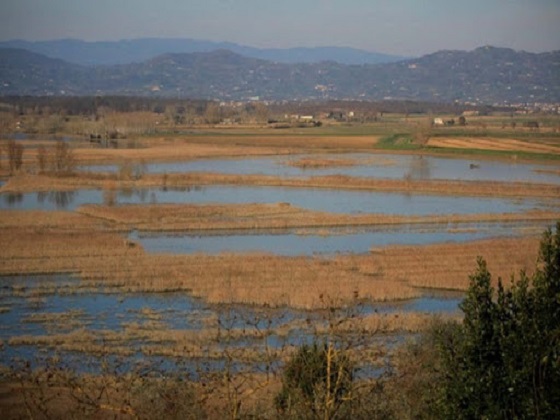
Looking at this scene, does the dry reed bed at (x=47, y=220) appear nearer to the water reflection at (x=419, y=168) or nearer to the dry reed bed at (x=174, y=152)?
the dry reed bed at (x=174, y=152)

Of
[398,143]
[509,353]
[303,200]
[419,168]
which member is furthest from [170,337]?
[398,143]

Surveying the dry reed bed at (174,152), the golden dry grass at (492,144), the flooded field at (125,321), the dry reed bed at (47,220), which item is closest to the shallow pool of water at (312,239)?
the dry reed bed at (47,220)

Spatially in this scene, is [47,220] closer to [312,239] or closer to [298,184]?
[312,239]

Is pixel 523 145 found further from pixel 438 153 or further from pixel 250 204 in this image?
pixel 250 204

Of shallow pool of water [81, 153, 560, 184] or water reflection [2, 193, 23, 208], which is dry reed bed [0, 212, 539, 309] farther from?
shallow pool of water [81, 153, 560, 184]

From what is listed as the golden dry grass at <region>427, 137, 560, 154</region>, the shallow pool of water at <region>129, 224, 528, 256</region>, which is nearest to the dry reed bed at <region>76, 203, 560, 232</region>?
the shallow pool of water at <region>129, 224, 528, 256</region>
